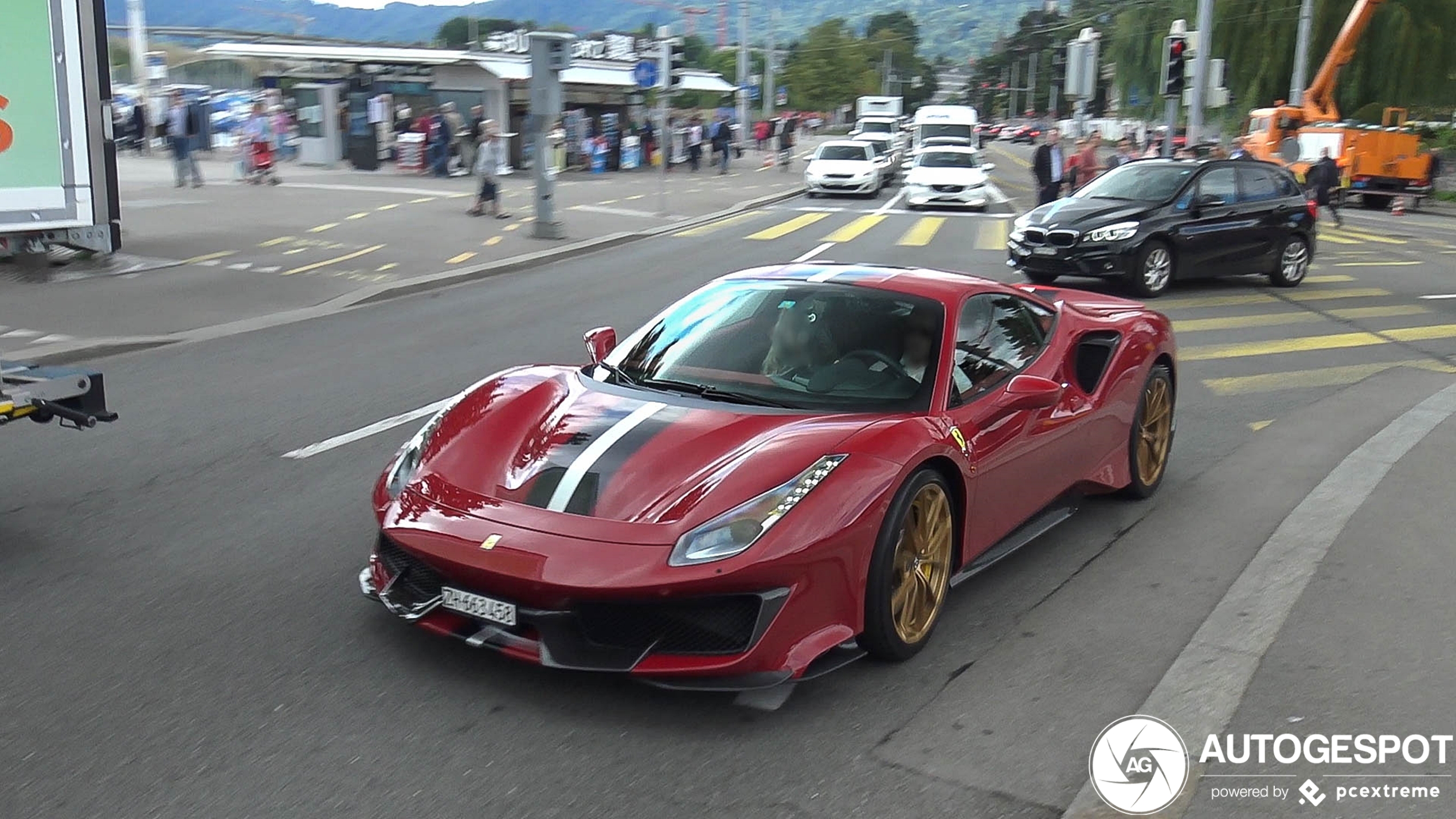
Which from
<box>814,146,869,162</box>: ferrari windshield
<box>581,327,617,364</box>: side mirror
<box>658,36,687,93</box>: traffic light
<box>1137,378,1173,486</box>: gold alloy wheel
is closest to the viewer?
<box>581,327,617,364</box>: side mirror

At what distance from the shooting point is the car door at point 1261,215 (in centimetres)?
1578

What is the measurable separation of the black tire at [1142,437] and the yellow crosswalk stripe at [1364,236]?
1957cm

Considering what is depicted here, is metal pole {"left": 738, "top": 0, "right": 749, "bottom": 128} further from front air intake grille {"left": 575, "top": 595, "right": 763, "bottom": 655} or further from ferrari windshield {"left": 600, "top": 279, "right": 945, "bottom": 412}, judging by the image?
front air intake grille {"left": 575, "top": 595, "right": 763, "bottom": 655}

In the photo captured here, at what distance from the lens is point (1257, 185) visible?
630 inches

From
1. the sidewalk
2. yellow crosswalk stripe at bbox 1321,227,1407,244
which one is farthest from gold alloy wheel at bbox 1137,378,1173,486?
yellow crosswalk stripe at bbox 1321,227,1407,244

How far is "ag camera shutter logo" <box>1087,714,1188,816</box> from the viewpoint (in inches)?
143

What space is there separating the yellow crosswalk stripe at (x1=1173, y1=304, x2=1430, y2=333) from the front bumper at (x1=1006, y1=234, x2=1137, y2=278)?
1.48 m

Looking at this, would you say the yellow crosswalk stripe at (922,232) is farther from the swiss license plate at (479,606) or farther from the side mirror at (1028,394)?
the swiss license plate at (479,606)

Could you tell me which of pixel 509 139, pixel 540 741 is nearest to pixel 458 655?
pixel 540 741

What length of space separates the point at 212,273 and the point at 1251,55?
40.1 meters

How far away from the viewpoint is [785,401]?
16.2 feet

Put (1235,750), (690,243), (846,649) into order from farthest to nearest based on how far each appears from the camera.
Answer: (690,243), (846,649), (1235,750)

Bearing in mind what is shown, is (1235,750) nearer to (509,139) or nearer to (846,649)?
(846,649)

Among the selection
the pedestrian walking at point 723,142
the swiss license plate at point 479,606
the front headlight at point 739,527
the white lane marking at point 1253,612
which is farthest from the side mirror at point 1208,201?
the pedestrian walking at point 723,142
